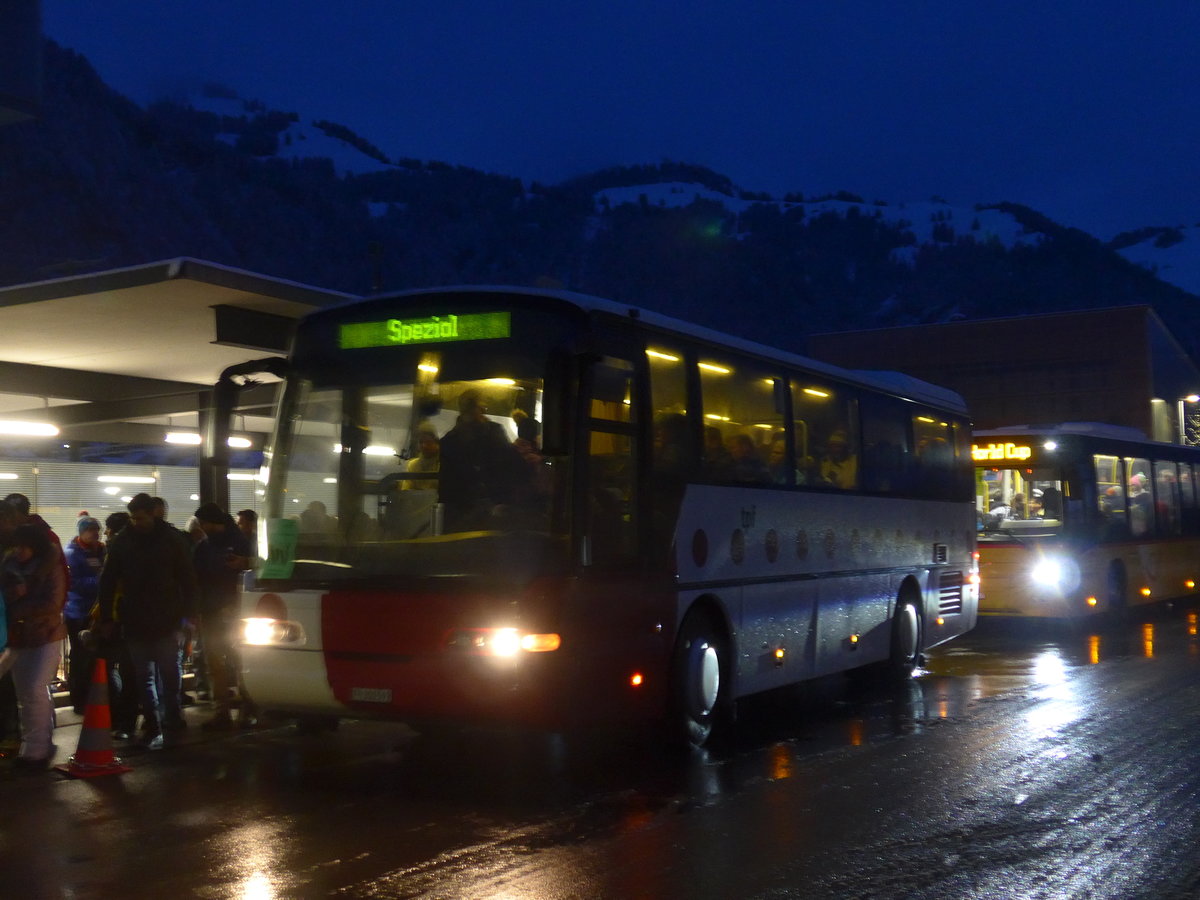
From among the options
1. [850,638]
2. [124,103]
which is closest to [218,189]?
[124,103]

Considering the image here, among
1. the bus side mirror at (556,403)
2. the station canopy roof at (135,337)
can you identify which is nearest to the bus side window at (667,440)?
the bus side mirror at (556,403)

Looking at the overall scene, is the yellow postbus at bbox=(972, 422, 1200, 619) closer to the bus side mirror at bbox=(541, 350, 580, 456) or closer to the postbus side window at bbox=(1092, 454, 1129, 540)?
the postbus side window at bbox=(1092, 454, 1129, 540)

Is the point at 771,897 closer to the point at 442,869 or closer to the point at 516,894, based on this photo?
the point at 516,894

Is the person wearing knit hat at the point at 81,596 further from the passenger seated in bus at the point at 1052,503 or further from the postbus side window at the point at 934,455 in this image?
the passenger seated in bus at the point at 1052,503

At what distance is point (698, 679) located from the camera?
9.95 meters

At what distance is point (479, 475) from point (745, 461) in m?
2.94

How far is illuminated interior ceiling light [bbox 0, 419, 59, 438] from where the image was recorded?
1705cm

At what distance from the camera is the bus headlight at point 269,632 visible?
8.95 m

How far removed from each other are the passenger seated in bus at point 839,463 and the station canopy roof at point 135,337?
450 cm

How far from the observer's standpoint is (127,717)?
11.0m

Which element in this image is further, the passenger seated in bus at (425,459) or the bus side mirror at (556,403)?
the passenger seated in bus at (425,459)

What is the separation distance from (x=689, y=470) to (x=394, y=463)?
7.29ft

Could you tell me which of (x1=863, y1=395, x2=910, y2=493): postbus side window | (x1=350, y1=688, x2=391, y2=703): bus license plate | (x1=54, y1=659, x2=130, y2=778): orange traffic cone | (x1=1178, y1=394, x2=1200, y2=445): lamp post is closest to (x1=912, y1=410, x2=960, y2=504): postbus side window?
(x1=863, y1=395, x2=910, y2=493): postbus side window

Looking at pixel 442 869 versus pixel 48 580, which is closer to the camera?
pixel 442 869
